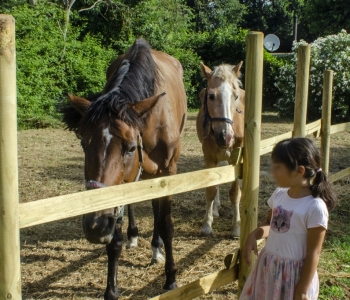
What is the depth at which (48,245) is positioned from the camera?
193 inches

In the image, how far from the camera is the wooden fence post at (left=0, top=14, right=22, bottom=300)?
1.73 meters

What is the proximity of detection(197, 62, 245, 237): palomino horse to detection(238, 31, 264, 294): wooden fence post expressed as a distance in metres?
1.54

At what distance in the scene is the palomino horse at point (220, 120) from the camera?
4.73 m

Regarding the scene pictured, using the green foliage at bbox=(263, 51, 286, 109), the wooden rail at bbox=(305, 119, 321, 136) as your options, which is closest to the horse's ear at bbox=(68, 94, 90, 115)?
the wooden rail at bbox=(305, 119, 321, 136)

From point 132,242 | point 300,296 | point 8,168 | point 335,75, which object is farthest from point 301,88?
point 335,75

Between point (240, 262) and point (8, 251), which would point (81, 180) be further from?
point (8, 251)

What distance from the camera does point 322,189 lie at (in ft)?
8.11

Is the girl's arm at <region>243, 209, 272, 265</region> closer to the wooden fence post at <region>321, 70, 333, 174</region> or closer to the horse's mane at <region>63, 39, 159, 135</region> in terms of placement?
the horse's mane at <region>63, 39, 159, 135</region>

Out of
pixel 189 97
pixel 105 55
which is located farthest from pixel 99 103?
pixel 189 97

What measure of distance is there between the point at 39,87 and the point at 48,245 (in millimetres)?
10766

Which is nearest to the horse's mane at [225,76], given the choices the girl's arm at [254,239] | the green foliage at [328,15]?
the girl's arm at [254,239]

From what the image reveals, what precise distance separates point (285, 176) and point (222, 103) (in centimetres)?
240

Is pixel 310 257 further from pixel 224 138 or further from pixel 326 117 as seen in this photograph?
pixel 326 117

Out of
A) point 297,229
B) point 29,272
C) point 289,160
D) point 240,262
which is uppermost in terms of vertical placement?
point 289,160
